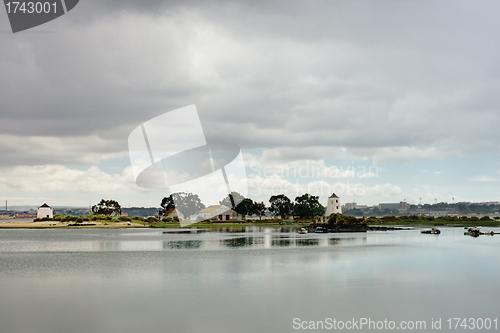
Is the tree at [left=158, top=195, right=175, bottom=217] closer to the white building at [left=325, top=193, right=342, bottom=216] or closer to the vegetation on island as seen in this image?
the vegetation on island

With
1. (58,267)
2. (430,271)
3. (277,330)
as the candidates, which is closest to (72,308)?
(277,330)

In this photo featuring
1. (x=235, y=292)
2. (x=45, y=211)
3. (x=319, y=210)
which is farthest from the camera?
(x=319, y=210)

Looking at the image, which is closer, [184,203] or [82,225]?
[82,225]

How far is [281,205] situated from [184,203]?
1673 inches

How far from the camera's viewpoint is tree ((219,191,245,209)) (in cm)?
16925

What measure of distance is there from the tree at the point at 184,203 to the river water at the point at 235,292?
5096 inches

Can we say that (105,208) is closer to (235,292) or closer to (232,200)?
(232,200)

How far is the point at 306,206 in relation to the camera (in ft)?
558

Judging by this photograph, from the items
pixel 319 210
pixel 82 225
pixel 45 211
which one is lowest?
pixel 82 225

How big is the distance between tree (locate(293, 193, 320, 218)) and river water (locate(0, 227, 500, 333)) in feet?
393
